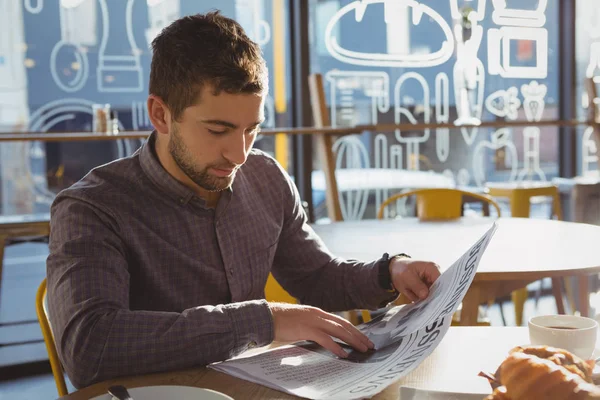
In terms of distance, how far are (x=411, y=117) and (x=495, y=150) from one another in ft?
2.40

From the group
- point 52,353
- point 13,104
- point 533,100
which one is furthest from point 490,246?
point 533,100

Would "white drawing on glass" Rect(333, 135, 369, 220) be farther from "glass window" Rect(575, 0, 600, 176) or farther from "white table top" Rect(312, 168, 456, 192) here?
"glass window" Rect(575, 0, 600, 176)

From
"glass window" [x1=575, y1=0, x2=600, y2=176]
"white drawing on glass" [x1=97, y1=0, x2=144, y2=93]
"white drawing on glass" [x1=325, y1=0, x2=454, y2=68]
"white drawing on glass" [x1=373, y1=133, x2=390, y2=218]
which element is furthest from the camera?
"glass window" [x1=575, y1=0, x2=600, y2=176]

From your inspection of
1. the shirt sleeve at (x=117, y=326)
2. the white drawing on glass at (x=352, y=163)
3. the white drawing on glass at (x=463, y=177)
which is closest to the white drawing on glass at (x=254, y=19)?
the white drawing on glass at (x=352, y=163)

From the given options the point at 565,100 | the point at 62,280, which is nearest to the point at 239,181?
the point at 62,280

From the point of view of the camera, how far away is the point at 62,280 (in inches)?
41.3

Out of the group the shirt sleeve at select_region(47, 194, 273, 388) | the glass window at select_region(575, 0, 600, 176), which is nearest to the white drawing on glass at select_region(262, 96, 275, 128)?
the glass window at select_region(575, 0, 600, 176)

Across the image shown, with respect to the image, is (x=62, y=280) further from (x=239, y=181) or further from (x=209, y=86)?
(x=239, y=181)

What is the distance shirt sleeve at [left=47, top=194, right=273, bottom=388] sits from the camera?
0.96 metres

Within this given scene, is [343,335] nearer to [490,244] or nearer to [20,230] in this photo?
[490,244]

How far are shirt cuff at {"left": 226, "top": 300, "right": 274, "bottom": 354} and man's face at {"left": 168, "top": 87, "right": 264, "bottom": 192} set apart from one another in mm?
316

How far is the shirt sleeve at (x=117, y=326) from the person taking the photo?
96 cm

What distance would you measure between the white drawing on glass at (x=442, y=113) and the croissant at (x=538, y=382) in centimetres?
384

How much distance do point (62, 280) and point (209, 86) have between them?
1.34ft
